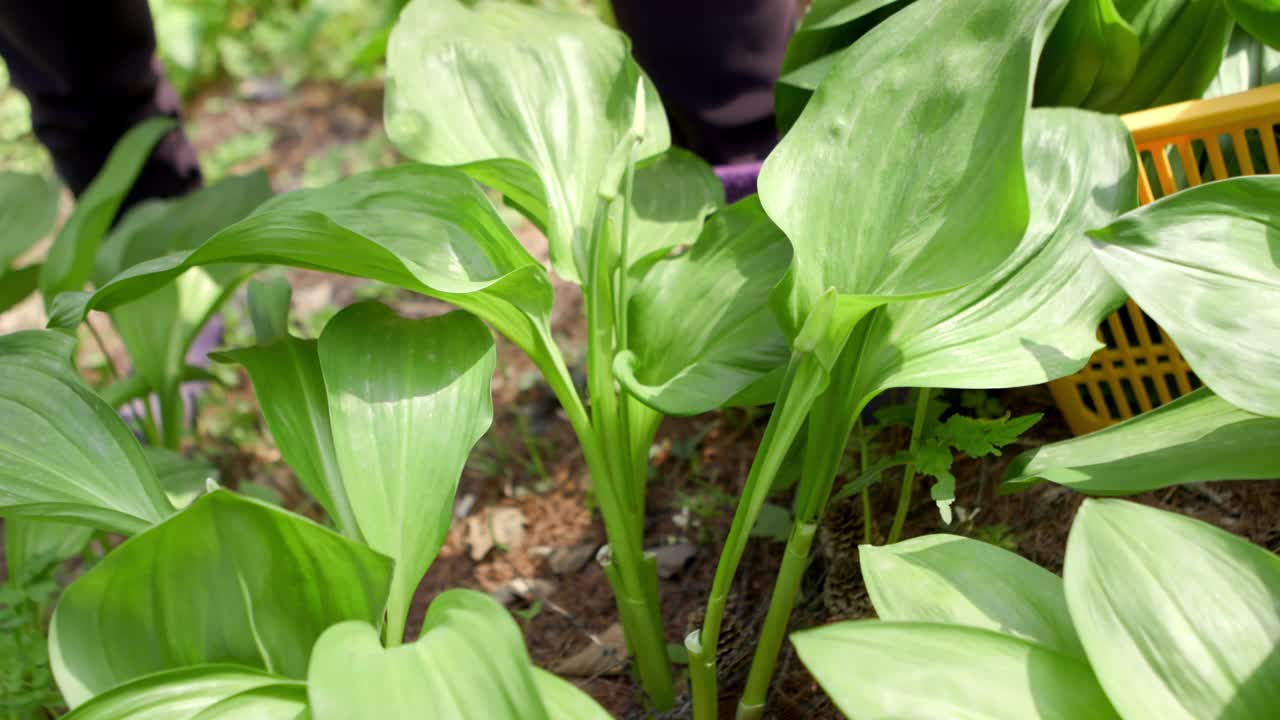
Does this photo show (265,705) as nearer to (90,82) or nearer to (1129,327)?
(1129,327)

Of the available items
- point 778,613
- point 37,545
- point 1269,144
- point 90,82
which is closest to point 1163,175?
point 1269,144

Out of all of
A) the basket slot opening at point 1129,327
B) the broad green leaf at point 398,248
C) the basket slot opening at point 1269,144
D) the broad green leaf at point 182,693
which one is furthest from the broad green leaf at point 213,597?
the basket slot opening at point 1269,144

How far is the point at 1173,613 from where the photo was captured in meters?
0.70

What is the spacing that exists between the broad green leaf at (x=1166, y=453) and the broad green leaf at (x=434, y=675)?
19.4 inches

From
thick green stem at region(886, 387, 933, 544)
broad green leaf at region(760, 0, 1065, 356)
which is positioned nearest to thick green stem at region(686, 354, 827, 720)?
broad green leaf at region(760, 0, 1065, 356)

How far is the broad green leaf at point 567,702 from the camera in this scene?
2.54 ft

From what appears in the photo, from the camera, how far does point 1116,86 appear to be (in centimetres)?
116

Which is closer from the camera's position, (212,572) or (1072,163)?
(212,572)

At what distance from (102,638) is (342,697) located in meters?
0.31

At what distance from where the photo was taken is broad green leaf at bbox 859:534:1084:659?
2.62ft

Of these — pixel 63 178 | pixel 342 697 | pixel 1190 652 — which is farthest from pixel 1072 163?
pixel 63 178

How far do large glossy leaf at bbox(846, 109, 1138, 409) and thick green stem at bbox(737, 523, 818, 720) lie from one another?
0.51 ft

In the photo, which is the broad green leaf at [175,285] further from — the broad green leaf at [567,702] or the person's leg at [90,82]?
the broad green leaf at [567,702]

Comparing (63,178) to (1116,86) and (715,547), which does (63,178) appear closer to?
(715,547)
